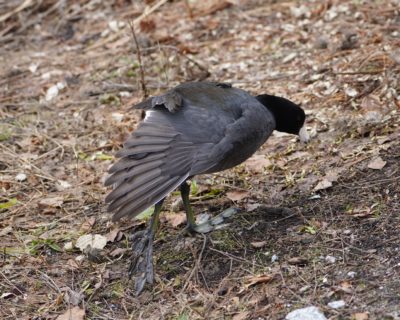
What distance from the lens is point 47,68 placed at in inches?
303

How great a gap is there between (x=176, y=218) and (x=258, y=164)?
86 cm

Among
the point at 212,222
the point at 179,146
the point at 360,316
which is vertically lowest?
the point at 212,222

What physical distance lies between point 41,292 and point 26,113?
2.86 meters

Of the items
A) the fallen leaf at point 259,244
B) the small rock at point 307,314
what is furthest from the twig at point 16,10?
the small rock at point 307,314

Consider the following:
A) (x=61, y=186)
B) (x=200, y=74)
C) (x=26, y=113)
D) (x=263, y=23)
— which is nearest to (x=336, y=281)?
(x=61, y=186)

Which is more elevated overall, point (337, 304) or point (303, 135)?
point (337, 304)

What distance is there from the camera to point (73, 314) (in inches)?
155

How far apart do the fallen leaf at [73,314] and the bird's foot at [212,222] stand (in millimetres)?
962

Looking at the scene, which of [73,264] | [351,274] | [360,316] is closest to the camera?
[360,316]

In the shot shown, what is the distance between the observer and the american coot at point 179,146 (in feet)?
12.9

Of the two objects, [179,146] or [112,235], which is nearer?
[179,146]

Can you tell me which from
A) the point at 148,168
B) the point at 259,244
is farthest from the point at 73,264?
the point at 259,244

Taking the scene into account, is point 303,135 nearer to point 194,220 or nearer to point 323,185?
point 323,185

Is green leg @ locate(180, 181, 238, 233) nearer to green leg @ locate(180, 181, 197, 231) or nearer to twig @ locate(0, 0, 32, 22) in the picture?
green leg @ locate(180, 181, 197, 231)
